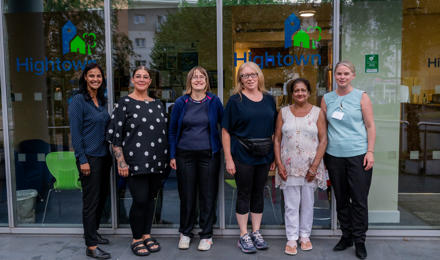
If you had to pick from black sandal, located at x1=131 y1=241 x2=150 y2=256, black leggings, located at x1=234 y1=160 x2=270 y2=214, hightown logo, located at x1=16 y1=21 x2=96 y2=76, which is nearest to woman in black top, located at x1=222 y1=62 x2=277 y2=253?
black leggings, located at x1=234 y1=160 x2=270 y2=214

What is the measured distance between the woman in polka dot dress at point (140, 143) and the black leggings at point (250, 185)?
730 millimetres

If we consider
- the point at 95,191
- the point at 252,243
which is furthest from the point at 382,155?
the point at 95,191

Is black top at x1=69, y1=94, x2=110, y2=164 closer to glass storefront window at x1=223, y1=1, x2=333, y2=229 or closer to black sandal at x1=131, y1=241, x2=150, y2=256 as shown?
Answer: black sandal at x1=131, y1=241, x2=150, y2=256

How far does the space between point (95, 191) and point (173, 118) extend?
984 millimetres

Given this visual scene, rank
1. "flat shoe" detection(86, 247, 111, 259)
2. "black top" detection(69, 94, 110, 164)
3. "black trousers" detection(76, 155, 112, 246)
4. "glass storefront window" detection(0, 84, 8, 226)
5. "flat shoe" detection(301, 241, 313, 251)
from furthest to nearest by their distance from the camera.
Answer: "glass storefront window" detection(0, 84, 8, 226) < "flat shoe" detection(301, 241, 313, 251) < "flat shoe" detection(86, 247, 111, 259) < "black trousers" detection(76, 155, 112, 246) < "black top" detection(69, 94, 110, 164)

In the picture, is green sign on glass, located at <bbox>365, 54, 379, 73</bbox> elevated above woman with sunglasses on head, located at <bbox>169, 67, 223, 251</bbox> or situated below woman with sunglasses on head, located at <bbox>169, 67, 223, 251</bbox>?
above

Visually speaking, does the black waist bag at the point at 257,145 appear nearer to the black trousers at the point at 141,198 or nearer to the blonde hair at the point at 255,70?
the blonde hair at the point at 255,70

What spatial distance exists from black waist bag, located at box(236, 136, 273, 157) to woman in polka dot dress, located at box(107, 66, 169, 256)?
0.77 m

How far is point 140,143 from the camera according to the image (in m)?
3.24

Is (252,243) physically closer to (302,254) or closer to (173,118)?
(302,254)

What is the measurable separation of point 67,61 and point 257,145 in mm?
2470

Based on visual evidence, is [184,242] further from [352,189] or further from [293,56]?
[293,56]

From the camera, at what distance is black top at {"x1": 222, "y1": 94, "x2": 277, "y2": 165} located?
3252 millimetres

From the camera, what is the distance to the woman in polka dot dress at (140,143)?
127 inches
